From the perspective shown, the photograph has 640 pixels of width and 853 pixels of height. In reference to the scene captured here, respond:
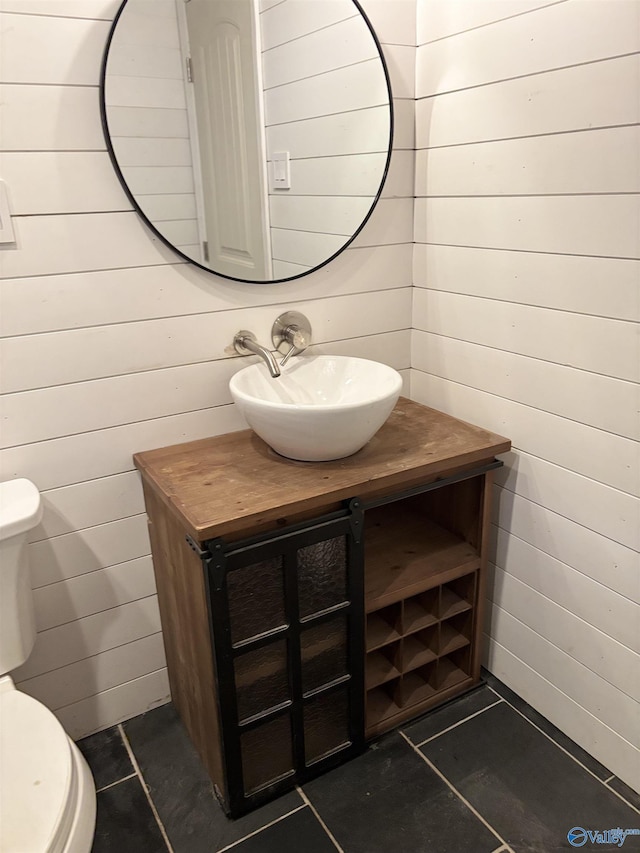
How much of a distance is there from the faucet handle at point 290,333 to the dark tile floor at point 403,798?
1032 mm

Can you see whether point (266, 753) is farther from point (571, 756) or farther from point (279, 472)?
point (571, 756)

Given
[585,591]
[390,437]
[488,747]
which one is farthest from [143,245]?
[488,747]

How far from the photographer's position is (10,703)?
1226mm

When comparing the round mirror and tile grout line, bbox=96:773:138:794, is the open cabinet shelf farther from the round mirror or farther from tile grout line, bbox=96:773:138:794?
the round mirror

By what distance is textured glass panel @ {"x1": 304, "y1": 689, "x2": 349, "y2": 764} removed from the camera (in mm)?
1525

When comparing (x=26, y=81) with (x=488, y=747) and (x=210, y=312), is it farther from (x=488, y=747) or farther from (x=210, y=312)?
(x=488, y=747)

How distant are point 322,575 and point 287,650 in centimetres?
18

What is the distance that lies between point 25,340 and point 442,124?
1.12 meters

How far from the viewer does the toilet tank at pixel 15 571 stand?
128 cm

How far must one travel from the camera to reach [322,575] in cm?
142

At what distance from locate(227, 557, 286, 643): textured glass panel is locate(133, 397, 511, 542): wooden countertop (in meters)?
0.09

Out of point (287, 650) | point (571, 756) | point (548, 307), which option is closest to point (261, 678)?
point (287, 650)

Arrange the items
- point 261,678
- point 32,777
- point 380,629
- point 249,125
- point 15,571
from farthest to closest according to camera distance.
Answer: point 380,629 < point 249,125 < point 261,678 < point 15,571 < point 32,777

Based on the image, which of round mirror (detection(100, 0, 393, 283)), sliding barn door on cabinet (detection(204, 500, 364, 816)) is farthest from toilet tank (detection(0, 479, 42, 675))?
round mirror (detection(100, 0, 393, 283))
